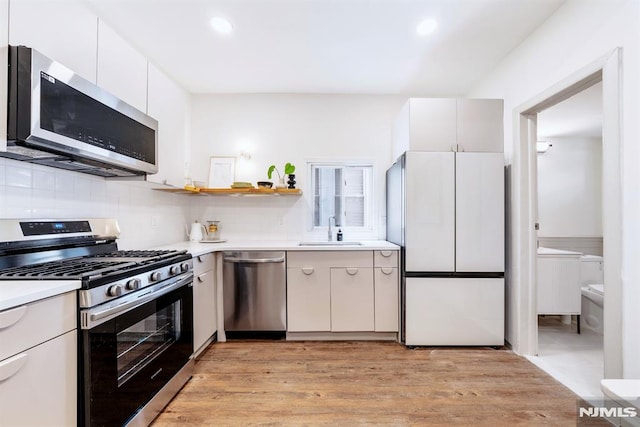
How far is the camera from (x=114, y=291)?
1.36 meters

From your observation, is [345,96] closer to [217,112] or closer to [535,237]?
[217,112]

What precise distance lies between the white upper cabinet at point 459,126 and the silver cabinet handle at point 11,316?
2.66m

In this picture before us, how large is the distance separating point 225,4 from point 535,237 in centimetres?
297

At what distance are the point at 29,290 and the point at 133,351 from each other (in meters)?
0.66

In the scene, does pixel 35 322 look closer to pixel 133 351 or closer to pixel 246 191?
pixel 133 351

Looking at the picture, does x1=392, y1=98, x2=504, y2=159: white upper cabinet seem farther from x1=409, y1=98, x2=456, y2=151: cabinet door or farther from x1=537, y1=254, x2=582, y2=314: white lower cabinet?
x1=537, y1=254, x2=582, y2=314: white lower cabinet

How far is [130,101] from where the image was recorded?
2039mm

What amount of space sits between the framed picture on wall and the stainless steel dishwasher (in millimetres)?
990

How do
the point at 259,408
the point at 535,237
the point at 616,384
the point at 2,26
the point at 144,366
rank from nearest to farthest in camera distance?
the point at 616,384, the point at 2,26, the point at 144,366, the point at 259,408, the point at 535,237

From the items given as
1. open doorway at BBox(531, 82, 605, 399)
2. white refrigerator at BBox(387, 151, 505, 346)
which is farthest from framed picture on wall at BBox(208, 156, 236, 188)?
open doorway at BBox(531, 82, 605, 399)

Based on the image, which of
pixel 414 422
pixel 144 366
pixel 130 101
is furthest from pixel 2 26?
pixel 414 422

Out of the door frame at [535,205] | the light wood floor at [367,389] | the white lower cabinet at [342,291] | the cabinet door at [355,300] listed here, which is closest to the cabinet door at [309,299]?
the white lower cabinet at [342,291]

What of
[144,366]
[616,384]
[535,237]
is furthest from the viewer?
[535,237]

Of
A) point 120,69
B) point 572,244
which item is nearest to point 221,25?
point 120,69
